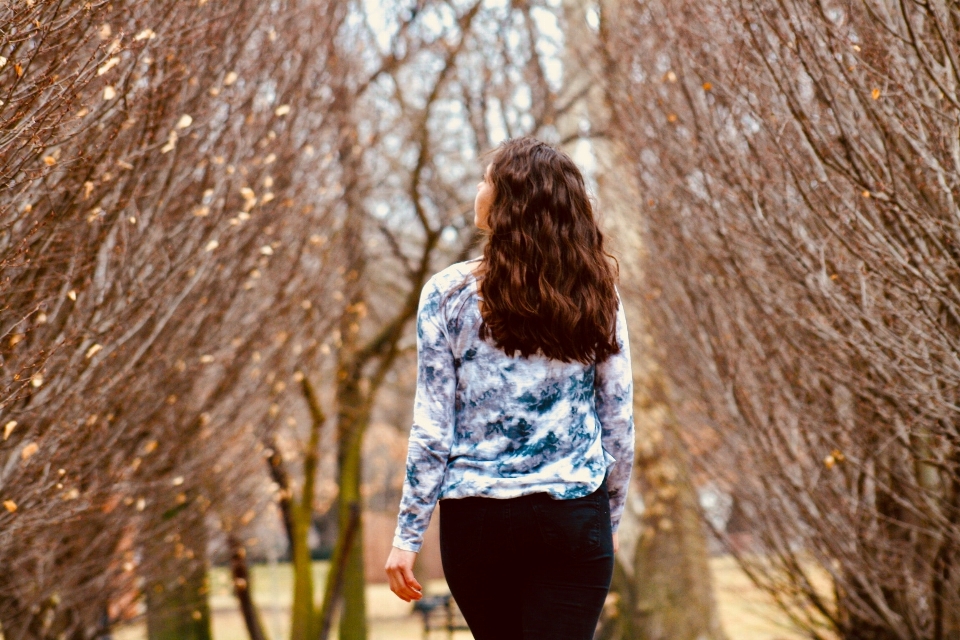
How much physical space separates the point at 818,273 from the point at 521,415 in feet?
6.98

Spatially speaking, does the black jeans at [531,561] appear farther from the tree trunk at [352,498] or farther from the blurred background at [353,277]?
the tree trunk at [352,498]

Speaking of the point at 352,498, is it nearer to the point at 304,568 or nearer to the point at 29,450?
the point at 304,568

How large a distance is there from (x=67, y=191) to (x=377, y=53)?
6013 millimetres

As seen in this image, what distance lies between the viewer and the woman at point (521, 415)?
2180 mm

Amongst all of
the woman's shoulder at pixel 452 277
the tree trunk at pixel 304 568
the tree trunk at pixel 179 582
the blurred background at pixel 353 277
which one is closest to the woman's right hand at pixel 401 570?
the woman's shoulder at pixel 452 277

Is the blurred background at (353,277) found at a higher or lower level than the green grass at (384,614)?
higher

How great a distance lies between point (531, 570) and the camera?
7.18ft

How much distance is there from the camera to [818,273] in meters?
3.96

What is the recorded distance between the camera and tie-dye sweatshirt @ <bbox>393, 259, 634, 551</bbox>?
2.23 meters

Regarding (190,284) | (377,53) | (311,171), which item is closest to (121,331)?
(190,284)

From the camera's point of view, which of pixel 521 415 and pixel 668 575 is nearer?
pixel 521 415

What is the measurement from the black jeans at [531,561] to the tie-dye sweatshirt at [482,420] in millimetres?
41

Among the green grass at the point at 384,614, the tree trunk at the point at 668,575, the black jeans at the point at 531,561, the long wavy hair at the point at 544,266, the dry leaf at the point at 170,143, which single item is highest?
the dry leaf at the point at 170,143

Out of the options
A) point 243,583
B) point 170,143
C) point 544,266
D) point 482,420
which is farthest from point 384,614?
point 544,266
